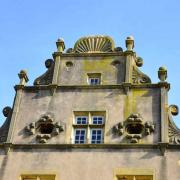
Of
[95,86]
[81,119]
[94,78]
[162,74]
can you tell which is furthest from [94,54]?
[81,119]

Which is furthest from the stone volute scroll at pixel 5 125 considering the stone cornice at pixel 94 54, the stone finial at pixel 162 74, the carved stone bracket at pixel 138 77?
the stone finial at pixel 162 74

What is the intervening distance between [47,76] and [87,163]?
5257 millimetres

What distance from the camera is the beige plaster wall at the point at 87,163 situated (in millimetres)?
21344

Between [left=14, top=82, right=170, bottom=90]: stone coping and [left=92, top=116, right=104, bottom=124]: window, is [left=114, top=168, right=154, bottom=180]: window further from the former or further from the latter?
[left=14, top=82, right=170, bottom=90]: stone coping

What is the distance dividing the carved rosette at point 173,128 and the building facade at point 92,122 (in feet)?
0.12

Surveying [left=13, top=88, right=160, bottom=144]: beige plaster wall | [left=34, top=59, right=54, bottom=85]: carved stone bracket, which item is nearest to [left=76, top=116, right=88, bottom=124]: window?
[left=13, top=88, right=160, bottom=144]: beige plaster wall

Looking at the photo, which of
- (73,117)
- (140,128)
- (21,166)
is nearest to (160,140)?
(140,128)

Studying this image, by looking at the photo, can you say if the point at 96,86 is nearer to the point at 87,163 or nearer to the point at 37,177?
the point at 87,163

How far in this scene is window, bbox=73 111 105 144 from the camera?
2283 cm

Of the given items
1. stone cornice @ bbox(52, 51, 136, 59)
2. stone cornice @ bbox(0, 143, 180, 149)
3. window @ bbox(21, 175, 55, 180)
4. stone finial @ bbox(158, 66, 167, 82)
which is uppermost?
stone cornice @ bbox(52, 51, 136, 59)

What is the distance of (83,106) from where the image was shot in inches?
938

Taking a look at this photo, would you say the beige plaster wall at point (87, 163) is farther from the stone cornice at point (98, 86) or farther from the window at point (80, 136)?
the stone cornice at point (98, 86)

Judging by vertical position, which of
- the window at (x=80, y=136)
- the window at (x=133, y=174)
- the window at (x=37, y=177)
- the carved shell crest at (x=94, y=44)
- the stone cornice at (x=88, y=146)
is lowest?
the window at (x=37, y=177)

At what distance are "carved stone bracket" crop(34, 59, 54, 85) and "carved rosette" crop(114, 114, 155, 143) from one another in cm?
401
